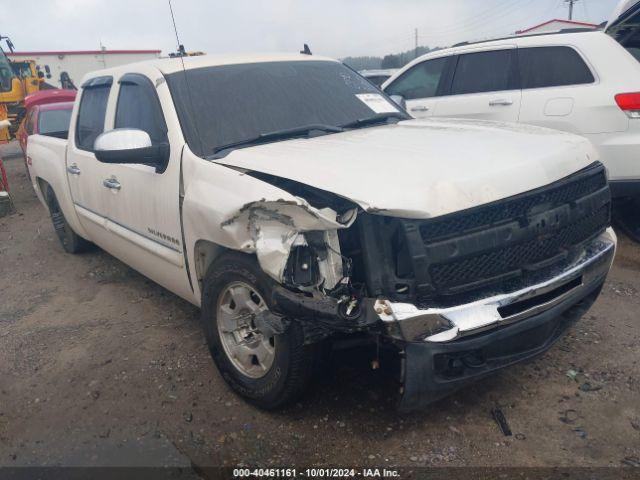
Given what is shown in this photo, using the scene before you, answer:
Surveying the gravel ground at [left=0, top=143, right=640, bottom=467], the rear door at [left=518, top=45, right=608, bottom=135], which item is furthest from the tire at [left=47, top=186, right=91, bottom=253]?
the rear door at [left=518, top=45, right=608, bottom=135]

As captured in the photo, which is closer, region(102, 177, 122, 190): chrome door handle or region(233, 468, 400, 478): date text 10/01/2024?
region(233, 468, 400, 478): date text 10/01/2024

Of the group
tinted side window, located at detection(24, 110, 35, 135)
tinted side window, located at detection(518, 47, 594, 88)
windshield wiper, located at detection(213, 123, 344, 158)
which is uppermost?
windshield wiper, located at detection(213, 123, 344, 158)

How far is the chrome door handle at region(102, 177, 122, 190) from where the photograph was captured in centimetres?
368

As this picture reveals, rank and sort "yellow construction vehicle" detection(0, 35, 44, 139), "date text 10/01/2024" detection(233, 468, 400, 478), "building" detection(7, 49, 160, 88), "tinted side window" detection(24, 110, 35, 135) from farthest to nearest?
"building" detection(7, 49, 160, 88)
"yellow construction vehicle" detection(0, 35, 44, 139)
"tinted side window" detection(24, 110, 35, 135)
"date text 10/01/2024" detection(233, 468, 400, 478)

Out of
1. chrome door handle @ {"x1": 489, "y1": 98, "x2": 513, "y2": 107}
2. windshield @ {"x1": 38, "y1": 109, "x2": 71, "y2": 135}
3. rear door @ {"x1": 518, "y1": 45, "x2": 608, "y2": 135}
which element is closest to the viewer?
rear door @ {"x1": 518, "y1": 45, "x2": 608, "y2": 135}

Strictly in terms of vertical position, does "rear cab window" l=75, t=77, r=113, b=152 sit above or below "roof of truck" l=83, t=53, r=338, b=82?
below

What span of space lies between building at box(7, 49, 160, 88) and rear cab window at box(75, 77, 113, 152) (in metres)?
21.4

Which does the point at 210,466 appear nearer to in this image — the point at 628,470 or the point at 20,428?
the point at 20,428

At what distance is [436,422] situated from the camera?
2631 mm

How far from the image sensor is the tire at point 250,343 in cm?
243

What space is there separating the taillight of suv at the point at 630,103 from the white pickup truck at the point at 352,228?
1930 millimetres

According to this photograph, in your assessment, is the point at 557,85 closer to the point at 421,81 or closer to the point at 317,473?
the point at 421,81

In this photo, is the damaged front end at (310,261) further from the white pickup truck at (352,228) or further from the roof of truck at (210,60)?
the roof of truck at (210,60)

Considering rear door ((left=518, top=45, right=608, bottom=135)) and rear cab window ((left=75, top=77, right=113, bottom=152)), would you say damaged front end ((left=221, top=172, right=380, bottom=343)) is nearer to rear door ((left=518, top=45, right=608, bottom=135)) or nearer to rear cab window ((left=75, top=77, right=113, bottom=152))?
rear cab window ((left=75, top=77, right=113, bottom=152))
